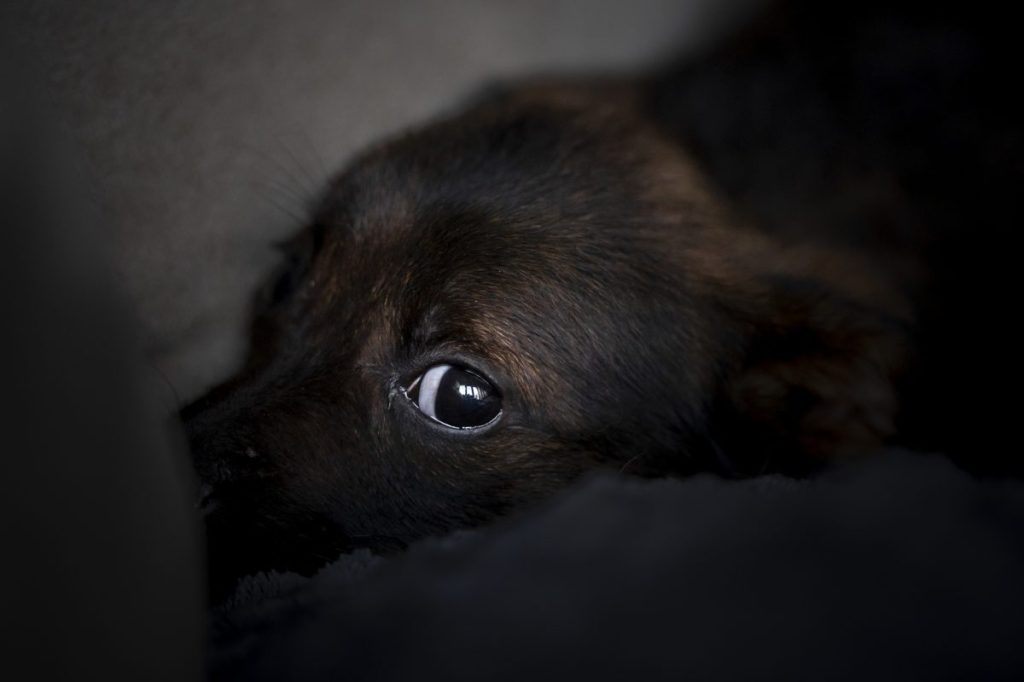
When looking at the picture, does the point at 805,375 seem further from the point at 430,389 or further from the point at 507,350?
the point at 430,389

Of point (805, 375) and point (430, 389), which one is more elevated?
point (430, 389)

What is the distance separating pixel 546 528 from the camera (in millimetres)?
1167

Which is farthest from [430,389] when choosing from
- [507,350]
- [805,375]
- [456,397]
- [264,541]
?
[805,375]

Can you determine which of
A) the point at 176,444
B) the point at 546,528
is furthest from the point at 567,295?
the point at 176,444

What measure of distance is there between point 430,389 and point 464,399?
8 centimetres

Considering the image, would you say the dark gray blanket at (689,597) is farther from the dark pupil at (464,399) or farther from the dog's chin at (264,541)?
the dark pupil at (464,399)

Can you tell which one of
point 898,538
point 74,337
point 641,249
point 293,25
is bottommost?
point 898,538

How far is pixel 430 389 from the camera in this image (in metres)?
1.87

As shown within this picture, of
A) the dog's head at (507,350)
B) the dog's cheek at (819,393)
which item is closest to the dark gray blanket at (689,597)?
the dog's head at (507,350)

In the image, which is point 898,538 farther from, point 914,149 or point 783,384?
point 914,149

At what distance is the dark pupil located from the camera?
1.87 meters

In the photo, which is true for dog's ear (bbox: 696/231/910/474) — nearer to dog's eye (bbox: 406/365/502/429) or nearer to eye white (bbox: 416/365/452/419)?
dog's eye (bbox: 406/365/502/429)

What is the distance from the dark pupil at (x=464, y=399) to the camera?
1.87 metres

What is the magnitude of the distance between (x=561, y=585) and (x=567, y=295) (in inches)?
37.2
